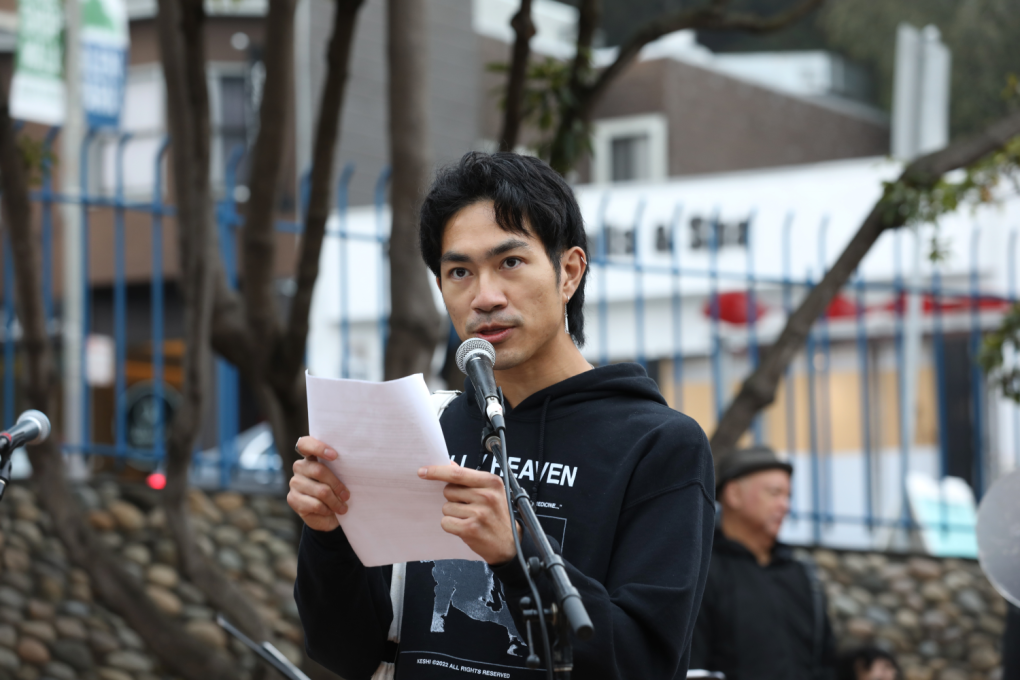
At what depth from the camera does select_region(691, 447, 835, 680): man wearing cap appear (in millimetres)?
4531

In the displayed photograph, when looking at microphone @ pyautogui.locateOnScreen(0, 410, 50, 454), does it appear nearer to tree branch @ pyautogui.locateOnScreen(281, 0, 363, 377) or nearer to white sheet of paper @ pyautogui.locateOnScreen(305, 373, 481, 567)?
white sheet of paper @ pyautogui.locateOnScreen(305, 373, 481, 567)

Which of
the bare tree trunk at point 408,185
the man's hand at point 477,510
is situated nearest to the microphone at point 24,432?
the man's hand at point 477,510

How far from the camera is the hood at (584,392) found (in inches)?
86.6

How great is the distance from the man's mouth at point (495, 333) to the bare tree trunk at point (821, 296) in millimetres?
2742

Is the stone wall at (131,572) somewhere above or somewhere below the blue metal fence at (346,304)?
below

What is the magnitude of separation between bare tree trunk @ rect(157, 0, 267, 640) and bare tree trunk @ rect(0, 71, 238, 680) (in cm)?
18

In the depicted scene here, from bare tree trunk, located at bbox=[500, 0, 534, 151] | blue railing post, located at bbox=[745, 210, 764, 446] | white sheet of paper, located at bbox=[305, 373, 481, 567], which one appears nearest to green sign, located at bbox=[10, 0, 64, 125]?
bare tree trunk, located at bbox=[500, 0, 534, 151]

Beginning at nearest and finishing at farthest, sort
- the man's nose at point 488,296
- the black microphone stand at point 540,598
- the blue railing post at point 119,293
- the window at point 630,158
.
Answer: the black microphone stand at point 540,598, the man's nose at point 488,296, the blue railing post at point 119,293, the window at point 630,158

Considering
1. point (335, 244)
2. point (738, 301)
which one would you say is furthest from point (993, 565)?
point (335, 244)

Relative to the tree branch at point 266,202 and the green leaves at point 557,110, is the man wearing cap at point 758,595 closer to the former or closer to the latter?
the green leaves at point 557,110

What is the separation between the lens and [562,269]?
2.23 m

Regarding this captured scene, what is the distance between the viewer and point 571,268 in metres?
2.27

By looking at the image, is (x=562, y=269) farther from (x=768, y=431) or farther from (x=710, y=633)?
(x=768, y=431)

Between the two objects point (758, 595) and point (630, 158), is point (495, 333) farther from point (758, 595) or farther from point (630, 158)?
point (630, 158)
